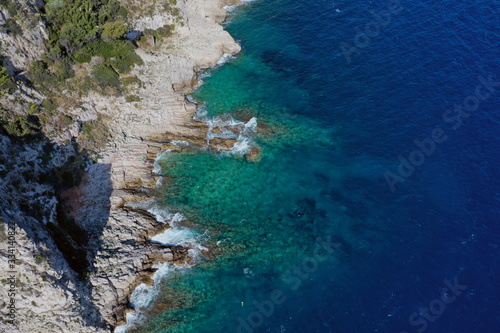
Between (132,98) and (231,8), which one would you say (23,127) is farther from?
(231,8)

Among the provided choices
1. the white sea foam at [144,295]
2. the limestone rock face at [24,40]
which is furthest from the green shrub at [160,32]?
the white sea foam at [144,295]

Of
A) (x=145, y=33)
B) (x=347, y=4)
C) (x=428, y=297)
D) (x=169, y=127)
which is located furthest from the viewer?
(x=347, y=4)

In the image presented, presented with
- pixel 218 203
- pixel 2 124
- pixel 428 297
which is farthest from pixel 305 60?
pixel 2 124

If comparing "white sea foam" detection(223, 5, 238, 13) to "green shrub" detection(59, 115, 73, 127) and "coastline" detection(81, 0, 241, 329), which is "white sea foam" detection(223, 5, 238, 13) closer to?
"coastline" detection(81, 0, 241, 329)

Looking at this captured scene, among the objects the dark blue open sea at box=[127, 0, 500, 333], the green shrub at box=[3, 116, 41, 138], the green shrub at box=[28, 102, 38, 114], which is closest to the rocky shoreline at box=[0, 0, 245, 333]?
the dark blue open sea at box=[127, 0, 500, 333]

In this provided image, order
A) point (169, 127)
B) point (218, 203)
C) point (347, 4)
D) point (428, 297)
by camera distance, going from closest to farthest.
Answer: point (428, 297) < point (218, 203) < point (169, 127) < point (347, 4)

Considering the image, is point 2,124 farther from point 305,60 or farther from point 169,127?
point 305,60
